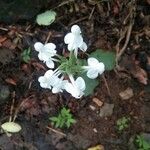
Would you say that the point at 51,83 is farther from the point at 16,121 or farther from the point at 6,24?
the point at 6,24

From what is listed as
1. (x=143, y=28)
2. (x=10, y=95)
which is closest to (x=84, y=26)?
(x=143, y=28)

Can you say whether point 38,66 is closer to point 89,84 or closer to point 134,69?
point 89,84

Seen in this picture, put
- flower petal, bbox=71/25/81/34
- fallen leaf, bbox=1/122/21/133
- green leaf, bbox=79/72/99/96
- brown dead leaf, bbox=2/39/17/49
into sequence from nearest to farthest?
flower petal, bbox=71/25/81/34 → green leaf, bbox=79/72/99/96 → fallen leaf, bbox=1/122/21/133 → brown dead leaf, bbox=2/39/17/49

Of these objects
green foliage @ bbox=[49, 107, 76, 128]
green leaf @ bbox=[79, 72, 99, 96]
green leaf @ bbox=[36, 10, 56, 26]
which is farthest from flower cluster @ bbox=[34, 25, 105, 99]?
green leaf @ bbox=[36, 10, 56, 26]

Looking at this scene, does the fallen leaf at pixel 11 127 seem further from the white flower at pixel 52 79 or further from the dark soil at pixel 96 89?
the white flower at pixel 52 79

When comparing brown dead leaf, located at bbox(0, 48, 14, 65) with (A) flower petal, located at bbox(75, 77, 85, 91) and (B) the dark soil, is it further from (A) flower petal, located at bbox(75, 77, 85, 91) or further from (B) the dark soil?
(A) flower petal, located at bbox(75, 77, 85, 91)

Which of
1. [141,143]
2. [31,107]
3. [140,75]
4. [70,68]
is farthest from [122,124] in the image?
[70,68]
